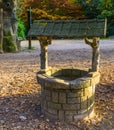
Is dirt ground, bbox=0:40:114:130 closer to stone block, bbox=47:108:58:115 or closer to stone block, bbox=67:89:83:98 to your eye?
stone block, bbox=47:108:58:115

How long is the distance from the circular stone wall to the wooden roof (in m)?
0.56

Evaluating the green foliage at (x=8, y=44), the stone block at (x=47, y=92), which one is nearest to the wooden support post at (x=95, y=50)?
the stone block at (x=47, y=92)

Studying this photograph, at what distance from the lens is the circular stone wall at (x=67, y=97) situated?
3.27 meters

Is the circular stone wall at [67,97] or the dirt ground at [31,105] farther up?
the circular stone wall at [67,97]

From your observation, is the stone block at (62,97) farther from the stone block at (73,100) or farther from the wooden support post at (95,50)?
the wooden support post at (95,50)

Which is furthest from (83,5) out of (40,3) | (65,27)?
(65,27)

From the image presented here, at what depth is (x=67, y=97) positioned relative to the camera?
3324 millimetres

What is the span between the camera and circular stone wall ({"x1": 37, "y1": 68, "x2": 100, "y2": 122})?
3270 millimetres

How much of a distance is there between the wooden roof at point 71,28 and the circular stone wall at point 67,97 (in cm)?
56

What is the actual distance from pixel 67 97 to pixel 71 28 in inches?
33.9

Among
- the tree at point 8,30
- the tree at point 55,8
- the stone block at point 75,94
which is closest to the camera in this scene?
the stone block at point 75,94

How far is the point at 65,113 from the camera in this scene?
134 inches

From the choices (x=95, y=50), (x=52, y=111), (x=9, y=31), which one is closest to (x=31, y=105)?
(x=52, y=111)

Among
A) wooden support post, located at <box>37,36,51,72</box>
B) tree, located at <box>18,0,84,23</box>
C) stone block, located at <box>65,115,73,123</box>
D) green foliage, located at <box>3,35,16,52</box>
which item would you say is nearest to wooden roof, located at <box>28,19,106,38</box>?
wooden support post, located at <box>37,36,51,72</box>
